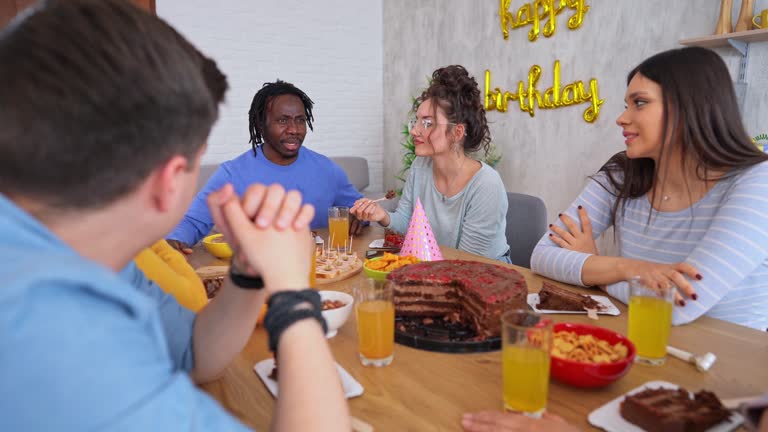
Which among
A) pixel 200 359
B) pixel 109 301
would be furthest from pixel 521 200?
pixel 109 301

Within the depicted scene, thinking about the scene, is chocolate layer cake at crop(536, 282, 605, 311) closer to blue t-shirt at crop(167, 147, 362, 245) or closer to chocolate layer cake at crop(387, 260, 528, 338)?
chocolate layer cake at crop(387, 260, 528, 338)

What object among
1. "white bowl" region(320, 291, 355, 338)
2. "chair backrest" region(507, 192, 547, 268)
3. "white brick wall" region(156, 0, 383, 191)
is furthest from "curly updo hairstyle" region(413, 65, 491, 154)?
"white brick wall" region(156, 0, 383, 191)

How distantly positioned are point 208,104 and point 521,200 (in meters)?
2.43

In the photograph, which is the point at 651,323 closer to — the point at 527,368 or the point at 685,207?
the point at 527,368

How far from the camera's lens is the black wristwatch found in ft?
3.58

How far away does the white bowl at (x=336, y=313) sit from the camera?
4.55 ft

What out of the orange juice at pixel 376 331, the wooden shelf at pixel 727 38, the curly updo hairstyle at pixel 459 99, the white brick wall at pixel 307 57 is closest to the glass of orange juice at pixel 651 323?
the orange juice at pixel 376 331

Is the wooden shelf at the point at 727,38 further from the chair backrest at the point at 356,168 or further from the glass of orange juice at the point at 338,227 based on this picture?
the chair backrest at the point at 356,168

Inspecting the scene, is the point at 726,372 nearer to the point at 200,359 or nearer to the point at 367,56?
the point at 200,359

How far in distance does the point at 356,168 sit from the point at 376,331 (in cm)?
507

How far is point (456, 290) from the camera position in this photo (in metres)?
1.55

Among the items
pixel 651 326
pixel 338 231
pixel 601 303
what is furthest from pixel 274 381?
pixel 338 231

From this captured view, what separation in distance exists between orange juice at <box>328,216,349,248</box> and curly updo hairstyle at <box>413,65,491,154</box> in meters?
0.98

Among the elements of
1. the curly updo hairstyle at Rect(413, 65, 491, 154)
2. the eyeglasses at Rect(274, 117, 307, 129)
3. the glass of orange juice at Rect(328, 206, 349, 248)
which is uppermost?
the curly updo hairstyle at Rect(413, 65, 491, 154)
